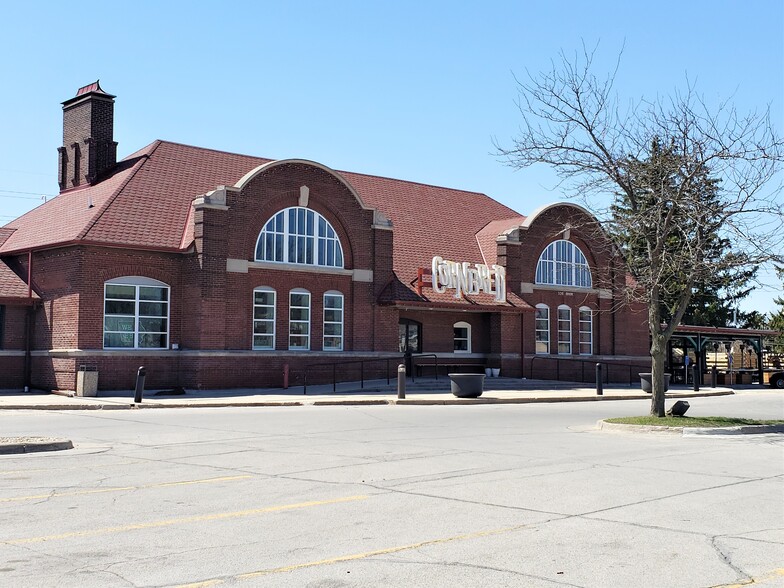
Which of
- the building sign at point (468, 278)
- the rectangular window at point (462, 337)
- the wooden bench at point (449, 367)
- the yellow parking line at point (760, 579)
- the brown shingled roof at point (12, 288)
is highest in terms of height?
the building sign at point (468, 278)

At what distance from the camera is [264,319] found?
32281 millimetres

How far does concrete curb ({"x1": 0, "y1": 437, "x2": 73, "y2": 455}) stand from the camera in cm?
1379

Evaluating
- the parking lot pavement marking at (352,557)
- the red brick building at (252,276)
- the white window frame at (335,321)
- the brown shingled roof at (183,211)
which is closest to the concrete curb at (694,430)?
the red brick building at (252,276)

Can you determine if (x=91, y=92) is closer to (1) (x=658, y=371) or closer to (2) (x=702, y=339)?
(1) (x=658, y=371)

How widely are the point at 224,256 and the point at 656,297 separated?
15.8 meters

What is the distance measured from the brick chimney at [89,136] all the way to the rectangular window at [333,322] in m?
10.4

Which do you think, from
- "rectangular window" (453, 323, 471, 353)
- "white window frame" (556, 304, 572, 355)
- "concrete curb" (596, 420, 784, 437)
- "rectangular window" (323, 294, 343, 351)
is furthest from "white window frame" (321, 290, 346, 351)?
"concrete curb" (596, 420, 784, 437)

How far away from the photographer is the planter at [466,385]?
2902 centimetres

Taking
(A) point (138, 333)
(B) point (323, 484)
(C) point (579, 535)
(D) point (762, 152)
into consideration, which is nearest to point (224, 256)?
(A) point (138, 333)

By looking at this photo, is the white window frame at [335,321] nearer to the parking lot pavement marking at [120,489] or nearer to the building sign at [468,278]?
the building sign at [468,278]

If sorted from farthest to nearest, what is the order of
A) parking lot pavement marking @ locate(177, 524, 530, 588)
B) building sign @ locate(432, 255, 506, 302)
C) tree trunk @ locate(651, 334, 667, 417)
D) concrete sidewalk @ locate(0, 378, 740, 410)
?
building sign @ locate(432, 255, 506, 302)
concrete sidewalk @ locate(0, 378, 740, 410)
tree trunk @ locate(651, 334, 667, 417)
parking lot pavement marking @ locate(177, 524, 530, 588)

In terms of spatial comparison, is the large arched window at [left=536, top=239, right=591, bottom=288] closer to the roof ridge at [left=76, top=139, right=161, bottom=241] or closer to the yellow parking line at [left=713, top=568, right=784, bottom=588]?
the roof ridge at [left=76, top=139, right=161, bottom=241]

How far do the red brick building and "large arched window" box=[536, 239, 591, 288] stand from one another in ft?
0.31

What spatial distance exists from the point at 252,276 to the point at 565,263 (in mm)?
16791
